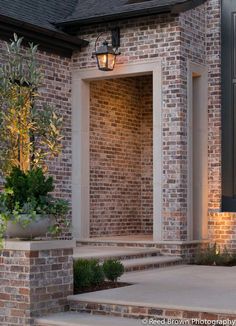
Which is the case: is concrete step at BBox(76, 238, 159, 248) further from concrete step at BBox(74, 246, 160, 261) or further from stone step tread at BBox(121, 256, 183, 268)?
stone step tread at BBox(121, 256, 183, 268)

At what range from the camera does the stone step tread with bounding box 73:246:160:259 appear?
10.5 m

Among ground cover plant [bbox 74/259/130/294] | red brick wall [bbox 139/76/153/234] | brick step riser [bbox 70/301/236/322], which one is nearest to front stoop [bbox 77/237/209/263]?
red brick wall [bbox 139/76/153/234]

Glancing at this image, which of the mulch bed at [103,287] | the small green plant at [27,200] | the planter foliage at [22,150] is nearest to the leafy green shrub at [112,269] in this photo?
the mulch bed at [103,287]

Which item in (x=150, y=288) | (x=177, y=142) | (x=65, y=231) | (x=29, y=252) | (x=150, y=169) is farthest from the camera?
(x=150, y=169)

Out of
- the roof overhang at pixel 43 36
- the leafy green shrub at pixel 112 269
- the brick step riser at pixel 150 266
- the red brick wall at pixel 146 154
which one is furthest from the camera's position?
the red brick wall at pixel 146 154

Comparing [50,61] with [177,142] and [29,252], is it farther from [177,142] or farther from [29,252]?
[29,252]

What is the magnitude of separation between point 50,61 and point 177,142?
2.83 meters

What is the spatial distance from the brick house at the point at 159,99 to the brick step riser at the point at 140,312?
4258mm

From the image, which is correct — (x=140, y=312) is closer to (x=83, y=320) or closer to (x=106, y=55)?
(x=83, y=320)

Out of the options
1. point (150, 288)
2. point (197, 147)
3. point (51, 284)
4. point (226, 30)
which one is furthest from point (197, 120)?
point (51, 284)

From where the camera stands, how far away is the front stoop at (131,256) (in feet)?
34.4

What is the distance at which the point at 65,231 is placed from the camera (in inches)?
506

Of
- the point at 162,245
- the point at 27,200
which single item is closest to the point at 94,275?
the point at 27,200

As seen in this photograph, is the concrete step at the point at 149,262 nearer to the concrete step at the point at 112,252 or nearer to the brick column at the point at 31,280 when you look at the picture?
the concrete step at the point at 112,252
